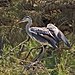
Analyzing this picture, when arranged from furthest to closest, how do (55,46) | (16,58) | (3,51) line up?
(3,51) → (16,58) → (55,46)

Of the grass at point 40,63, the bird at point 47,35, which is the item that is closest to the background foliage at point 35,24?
the grass at point 40,63

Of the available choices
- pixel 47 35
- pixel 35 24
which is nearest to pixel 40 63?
pixel 47 35

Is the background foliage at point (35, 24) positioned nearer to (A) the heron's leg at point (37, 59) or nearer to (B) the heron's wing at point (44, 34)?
(A) the heron's leg at point (37, 59)

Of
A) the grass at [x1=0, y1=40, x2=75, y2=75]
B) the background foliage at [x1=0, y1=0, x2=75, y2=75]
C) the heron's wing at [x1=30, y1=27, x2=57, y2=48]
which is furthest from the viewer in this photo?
the background foliage at [x1=0, y1=0, x2=75, y2=75]

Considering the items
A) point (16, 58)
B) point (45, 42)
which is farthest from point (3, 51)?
point (45, 42)

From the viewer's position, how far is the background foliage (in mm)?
6625

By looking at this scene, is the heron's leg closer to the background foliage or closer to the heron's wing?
the background foliage

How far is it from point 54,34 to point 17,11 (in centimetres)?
158

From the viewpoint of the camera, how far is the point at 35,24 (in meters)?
7.86

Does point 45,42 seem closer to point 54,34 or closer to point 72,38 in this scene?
point 54,34

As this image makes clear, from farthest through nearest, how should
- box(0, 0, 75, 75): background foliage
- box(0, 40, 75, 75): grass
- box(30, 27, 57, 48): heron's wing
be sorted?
1. box(0, 0, 75, 75): background foliage
2. box(30, 27, 57, 48): heron's wing
3. box(0, 40, 75, 75): grass

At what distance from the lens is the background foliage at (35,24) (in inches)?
261

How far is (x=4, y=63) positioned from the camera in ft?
21.3

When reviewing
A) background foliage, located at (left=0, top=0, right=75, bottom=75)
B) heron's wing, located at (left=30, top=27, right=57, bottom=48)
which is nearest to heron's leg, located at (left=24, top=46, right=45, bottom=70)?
background foliage, located at (left=0, top=0, right=75, bottom=75)
